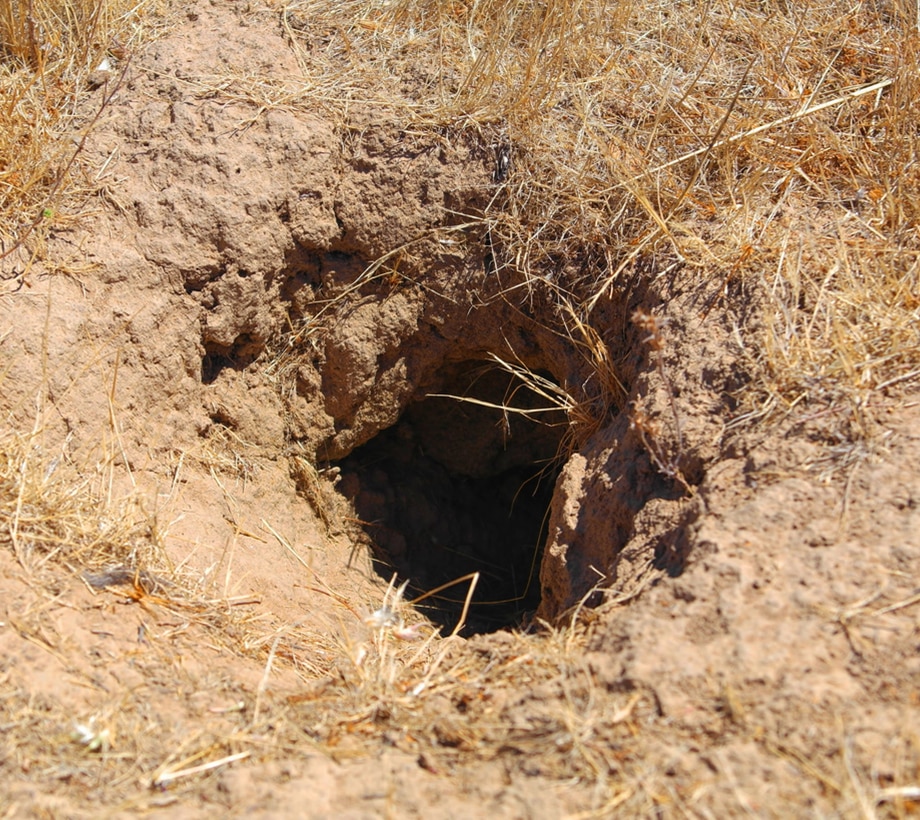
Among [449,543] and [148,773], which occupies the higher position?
[148,773]

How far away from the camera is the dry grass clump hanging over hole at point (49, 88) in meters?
2.79

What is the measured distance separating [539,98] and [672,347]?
1.11m

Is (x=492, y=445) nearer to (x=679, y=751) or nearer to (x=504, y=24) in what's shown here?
(x=504, y=24)

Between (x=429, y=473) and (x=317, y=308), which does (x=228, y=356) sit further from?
(x=429, y=473)

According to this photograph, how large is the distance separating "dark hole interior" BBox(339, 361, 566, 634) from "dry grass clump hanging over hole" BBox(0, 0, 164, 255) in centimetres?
152

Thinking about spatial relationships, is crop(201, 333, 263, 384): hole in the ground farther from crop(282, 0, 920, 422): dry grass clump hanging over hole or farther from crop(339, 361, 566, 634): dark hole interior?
crop(282, 0, 920, 422): dry grass clump hanging over hole

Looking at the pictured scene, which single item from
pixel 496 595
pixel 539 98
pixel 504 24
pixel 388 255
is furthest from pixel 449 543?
pixel 504 24

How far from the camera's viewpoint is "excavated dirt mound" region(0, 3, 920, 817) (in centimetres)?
173

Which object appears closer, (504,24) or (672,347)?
(672,347)

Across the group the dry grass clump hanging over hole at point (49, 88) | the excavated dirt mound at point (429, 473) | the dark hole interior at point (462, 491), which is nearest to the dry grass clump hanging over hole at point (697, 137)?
the excavated dirt mound at point (429, 473)

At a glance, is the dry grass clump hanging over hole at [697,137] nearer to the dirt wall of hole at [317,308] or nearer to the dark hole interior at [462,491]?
the dirt wall of hole at [317,308]

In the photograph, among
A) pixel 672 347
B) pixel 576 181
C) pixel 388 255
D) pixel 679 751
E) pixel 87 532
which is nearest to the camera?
pixel 679 751

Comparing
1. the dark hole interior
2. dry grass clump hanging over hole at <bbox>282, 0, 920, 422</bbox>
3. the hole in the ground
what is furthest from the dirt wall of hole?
the dark hole interior

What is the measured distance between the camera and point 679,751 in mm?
1702
